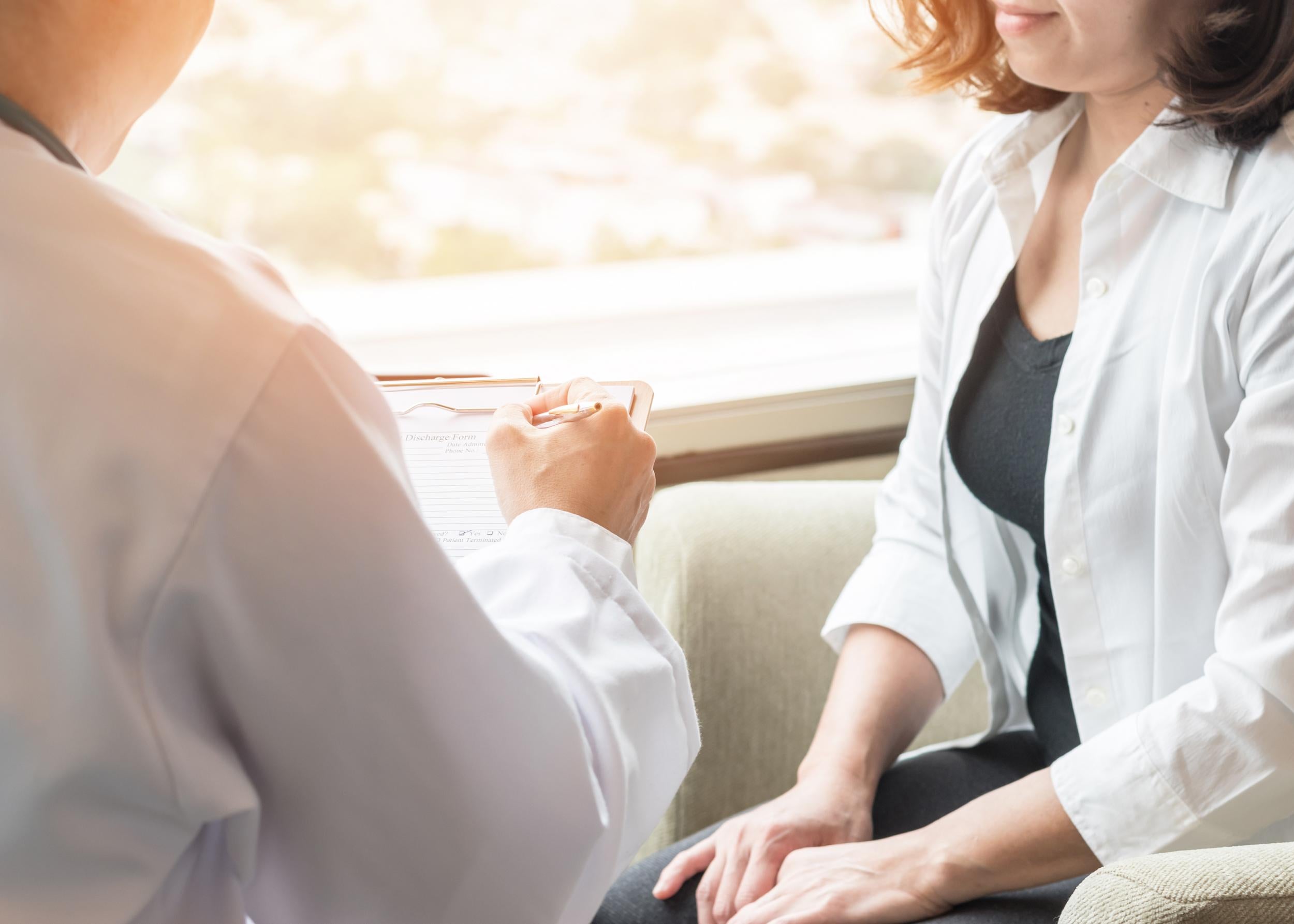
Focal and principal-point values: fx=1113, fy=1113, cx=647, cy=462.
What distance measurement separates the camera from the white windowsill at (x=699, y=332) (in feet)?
5.07

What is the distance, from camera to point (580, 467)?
2.14 ft

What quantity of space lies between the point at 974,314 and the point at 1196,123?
0.26 metres

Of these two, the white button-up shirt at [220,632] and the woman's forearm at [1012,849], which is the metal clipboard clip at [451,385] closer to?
the white button-up shirt at [220,632]

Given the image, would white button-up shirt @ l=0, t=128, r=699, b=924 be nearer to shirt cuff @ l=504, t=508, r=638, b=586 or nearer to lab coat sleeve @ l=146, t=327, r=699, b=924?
lab coat sleeve @ l=146, t=327, r=699, b=924

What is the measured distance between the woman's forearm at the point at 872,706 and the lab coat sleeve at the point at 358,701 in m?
0.47

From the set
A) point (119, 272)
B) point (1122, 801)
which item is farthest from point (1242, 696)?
point (119, 272)

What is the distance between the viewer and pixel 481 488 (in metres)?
0.77

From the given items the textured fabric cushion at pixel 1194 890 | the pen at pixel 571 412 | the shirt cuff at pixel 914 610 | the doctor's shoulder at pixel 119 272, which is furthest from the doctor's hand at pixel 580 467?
the shirt cuff at pixel 914 610

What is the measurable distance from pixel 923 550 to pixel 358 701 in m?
0.78

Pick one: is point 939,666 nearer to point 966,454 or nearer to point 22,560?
point 966,454

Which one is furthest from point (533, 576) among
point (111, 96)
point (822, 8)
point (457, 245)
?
point (822, 8)

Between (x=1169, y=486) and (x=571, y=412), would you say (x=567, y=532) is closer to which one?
(x=571, y=412)

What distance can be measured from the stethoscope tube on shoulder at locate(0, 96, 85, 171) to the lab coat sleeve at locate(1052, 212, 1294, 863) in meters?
0.74

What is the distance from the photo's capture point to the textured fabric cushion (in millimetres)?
616
